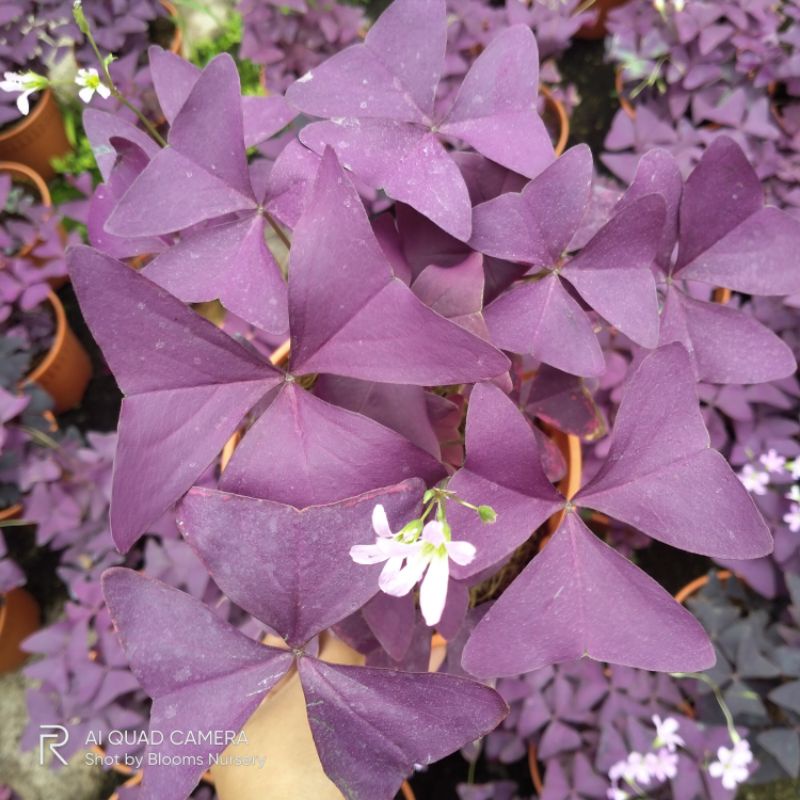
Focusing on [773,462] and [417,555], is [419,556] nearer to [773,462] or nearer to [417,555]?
[417,555]

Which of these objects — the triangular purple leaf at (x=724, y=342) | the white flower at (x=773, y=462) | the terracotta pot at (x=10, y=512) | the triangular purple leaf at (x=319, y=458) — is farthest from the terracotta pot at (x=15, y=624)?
the white flower at (x=773, y=462)

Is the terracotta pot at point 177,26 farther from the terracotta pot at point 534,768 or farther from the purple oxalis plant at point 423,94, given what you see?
the terracotta pot at point 534,768

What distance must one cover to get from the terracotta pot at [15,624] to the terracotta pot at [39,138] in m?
1.15

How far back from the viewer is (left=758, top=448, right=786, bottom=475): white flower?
1391 millimetres

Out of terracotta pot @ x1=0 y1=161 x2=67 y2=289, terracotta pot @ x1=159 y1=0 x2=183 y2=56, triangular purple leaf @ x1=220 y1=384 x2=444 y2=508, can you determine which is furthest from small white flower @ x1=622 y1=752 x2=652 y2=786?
terracotta pot @ x1=159 y1=0 x2=183 y2=56

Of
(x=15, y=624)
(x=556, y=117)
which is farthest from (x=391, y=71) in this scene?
(x=15, y=624)

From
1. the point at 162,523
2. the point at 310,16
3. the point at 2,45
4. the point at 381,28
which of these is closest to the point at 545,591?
the point at 381,28

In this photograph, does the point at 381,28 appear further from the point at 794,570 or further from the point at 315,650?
the point at 794,570

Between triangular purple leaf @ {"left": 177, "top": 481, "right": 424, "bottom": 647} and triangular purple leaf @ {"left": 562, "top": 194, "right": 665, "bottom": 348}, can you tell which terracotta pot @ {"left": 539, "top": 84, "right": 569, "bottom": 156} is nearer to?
triangular purple leaf @ {"left": 562, "top": 194, "right": 665, "bottom": 348}

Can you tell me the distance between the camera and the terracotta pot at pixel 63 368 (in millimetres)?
1703

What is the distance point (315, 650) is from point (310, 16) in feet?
4.90

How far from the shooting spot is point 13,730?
5.62 ft

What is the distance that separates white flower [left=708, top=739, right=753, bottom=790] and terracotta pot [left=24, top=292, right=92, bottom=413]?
151 cm

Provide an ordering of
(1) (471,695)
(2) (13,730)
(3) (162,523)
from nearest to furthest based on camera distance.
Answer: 1. (1) (471,695)
2. (3) (162,523)
3. (2) (13,730)
